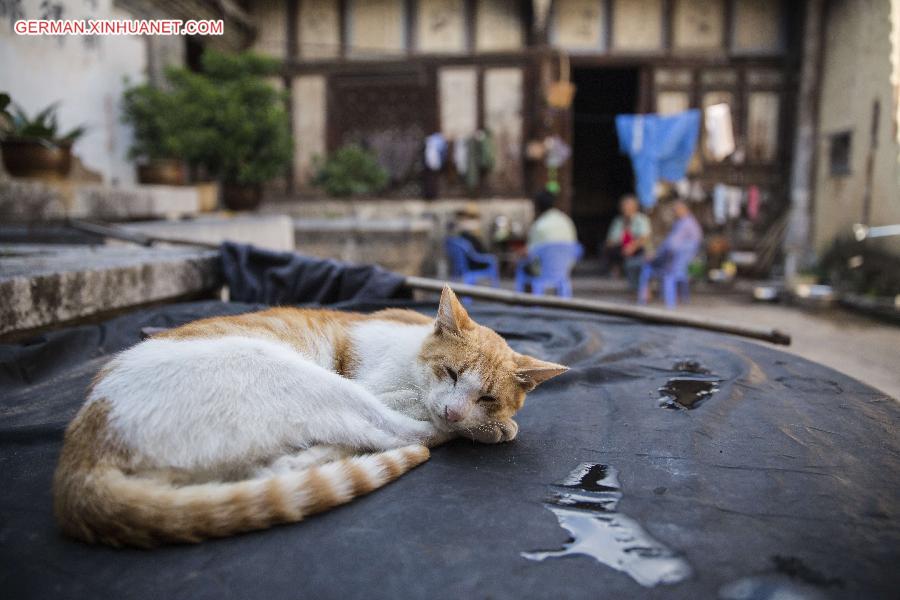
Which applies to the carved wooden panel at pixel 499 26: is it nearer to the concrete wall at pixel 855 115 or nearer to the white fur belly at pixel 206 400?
the concrete wall at pixel 855 115

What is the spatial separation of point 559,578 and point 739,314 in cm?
797

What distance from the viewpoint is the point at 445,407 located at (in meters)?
1.49

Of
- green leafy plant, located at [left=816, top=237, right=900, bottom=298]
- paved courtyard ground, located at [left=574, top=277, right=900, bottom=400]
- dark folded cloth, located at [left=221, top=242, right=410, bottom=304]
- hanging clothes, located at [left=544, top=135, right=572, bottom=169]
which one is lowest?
paved courtyard ground, located at [left=574, top=277, right=900, bottom=400]

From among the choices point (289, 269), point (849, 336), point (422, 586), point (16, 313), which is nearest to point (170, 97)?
point (289, 269)

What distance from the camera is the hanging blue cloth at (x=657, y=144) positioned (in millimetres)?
10297

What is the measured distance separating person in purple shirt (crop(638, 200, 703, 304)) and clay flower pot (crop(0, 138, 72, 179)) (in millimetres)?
7458

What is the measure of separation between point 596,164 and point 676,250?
23.9 ft

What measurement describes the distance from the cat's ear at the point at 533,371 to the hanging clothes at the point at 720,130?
10217 millimetres

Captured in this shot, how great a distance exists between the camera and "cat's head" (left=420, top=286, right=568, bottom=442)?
1.51 meters

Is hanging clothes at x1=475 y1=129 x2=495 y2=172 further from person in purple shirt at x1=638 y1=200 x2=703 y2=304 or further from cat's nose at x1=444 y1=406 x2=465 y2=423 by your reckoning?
cat's nose at x1=444 y1=406 x2=465 y2=423

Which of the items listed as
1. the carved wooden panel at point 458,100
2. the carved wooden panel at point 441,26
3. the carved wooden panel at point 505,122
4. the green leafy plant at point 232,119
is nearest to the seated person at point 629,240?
the carved wooden panel at point 505,122

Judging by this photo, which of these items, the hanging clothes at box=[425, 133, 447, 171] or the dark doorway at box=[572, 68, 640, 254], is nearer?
the hanging clothes at box=[425, 133, 447, 171]

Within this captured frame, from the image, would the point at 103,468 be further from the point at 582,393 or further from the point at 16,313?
the point at 16,313

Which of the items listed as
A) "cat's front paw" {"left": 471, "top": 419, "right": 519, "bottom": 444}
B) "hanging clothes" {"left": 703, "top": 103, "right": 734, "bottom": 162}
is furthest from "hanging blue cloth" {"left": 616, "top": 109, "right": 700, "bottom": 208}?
"cat's front paw" {"left": 471, "top": 419, "right": 519, "bottom": 444}
